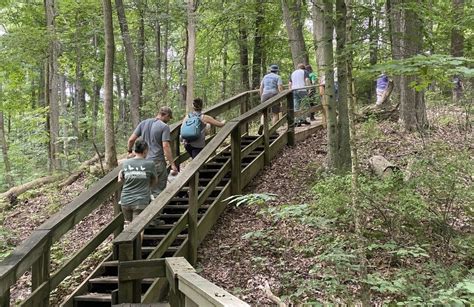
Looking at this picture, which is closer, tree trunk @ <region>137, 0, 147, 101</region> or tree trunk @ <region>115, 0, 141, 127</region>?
tree trunk @ <region>115, 0, 141, 127</region>

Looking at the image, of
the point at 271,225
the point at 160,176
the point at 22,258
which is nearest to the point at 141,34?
the point at 160,176

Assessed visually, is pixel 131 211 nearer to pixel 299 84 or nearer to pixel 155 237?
pixel 155 237

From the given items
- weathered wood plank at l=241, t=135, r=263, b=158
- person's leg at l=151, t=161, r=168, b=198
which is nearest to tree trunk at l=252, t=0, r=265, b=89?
weathered wood plank at l=241, t=135, r=263, b=158

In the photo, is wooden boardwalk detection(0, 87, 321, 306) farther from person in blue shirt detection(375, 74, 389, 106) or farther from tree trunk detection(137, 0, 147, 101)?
tree trunk detection(137, 0, 147, 101)

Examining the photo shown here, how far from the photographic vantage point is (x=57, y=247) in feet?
27.1

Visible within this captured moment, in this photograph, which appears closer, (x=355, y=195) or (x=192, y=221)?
(x=355, y=195)

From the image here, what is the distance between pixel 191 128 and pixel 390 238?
3786mm

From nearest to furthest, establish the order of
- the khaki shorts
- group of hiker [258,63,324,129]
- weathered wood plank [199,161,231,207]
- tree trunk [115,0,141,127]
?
the khaki shorts → weathered wood plank [199,161,231,207] → group of hiker [258,63,324,129] → tree trunk [115,0,141,127]

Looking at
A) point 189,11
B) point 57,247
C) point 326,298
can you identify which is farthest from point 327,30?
point 189,11

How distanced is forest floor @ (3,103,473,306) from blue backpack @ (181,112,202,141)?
1402mm

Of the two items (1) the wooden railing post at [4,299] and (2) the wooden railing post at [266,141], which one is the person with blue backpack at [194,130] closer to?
(2) the wooden railing post at [266,141]

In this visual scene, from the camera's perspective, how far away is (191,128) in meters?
7.73

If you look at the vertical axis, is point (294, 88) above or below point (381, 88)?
below

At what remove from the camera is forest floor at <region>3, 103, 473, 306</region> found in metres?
5.35
